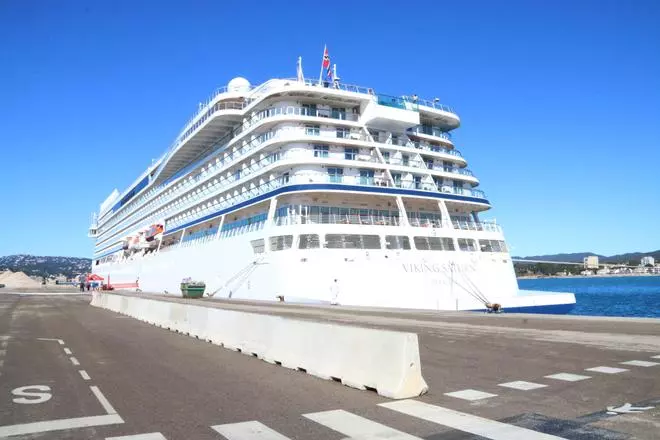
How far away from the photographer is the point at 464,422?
6.07m

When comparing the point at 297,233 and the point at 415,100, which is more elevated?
the point at 415,100

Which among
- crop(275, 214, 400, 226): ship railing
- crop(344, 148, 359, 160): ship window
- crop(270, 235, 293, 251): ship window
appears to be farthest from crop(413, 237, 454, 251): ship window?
crop(270, 235, 293, 251): ship window

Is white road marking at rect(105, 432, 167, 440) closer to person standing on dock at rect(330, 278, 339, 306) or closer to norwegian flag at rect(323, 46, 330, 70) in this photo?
person standing on dock at rect(330, 278, 339, 306)

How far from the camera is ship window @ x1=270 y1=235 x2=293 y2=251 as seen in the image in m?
30.0

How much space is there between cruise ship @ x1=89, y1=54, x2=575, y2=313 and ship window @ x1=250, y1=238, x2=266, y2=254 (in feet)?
0.40

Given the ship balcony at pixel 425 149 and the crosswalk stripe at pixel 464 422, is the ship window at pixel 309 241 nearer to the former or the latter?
the ship balcony at pixel 425 149

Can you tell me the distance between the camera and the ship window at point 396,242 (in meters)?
30.2

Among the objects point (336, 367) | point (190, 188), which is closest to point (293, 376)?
point (336, 367)

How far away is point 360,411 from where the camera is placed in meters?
6.75

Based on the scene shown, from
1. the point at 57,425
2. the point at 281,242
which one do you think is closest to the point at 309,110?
the point at 281,242

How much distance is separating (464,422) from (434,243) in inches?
1020

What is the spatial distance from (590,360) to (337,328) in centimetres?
490

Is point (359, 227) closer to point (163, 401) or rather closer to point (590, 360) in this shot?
point (590, 360)

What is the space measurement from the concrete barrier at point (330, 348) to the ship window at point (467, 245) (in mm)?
20733
